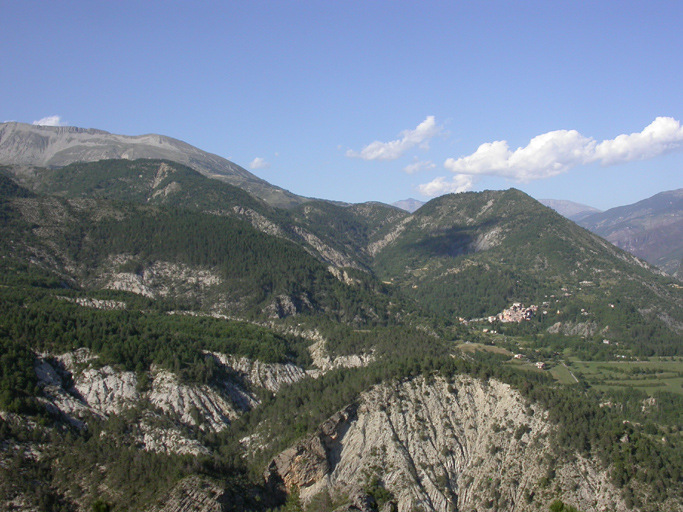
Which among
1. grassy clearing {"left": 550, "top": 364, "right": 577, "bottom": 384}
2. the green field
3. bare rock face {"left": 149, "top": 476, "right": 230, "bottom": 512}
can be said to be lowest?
the green field

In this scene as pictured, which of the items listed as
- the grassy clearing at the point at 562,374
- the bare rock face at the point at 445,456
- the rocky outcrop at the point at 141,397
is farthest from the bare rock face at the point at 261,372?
the grassy clearing at the point at 562,374

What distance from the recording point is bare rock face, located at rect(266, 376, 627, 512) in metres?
59.5

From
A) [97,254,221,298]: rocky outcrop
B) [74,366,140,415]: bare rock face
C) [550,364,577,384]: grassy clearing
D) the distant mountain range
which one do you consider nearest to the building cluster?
the distant mountain range

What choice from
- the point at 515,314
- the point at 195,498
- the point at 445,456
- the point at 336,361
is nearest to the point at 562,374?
the point at 336,361

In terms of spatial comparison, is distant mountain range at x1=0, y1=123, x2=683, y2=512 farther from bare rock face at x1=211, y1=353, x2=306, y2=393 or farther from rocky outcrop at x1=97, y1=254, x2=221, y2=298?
rocky outcrop at x1=97, y1=254, x2=221, y2=298

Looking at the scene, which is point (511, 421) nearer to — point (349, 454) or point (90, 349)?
point (349, 454)

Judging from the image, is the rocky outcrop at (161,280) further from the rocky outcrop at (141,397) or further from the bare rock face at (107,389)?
the bare rock face at (107,389)

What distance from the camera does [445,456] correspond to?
65625 mm

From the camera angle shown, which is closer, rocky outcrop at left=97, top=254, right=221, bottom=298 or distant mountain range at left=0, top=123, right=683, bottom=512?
distant mountain range at left=0, top=123, right=683, bottom=512

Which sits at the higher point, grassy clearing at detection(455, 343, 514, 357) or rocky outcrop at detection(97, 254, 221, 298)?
rocky outcrop at detection(97, 254, 221, 298)

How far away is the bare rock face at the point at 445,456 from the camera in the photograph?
59469mm

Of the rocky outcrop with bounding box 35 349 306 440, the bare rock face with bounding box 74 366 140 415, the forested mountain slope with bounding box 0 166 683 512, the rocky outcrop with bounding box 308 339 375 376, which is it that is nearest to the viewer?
the forested mountain slope with bounding box 0 166 683 512

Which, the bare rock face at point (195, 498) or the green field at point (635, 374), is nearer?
the bare rock face at point (195, 498)

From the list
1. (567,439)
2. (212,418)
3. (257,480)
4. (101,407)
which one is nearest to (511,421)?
(567,439)
